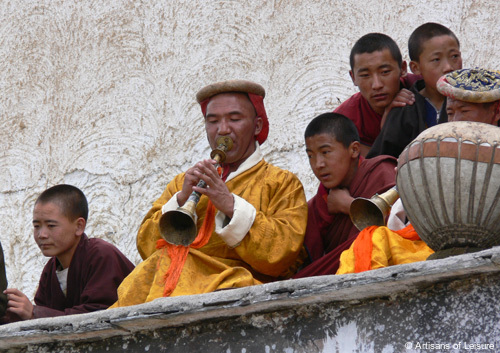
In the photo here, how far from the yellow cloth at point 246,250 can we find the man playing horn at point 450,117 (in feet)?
1.42

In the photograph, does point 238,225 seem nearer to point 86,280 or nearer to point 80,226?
point 86,280

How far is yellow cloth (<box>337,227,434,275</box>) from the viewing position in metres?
Result: 3.44

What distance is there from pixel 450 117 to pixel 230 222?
909 mm

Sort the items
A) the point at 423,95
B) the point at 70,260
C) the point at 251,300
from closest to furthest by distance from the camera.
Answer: the point at 251,300
the point at 70,260
the point at 423,95

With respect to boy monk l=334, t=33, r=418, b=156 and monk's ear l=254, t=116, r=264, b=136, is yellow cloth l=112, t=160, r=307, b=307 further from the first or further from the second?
boy monk l=334, t=33, r=418, b=156

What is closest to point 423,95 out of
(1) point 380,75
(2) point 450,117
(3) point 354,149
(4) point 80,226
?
(1) point 380,75

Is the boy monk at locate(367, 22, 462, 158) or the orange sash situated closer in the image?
the orange sash

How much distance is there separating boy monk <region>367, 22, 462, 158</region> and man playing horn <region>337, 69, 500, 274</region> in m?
1.00

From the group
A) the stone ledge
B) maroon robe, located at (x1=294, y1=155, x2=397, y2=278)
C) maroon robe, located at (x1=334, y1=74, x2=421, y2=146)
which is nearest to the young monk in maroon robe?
maroon robe, located at (x1=294, y1=155, x2=397, y2=278)

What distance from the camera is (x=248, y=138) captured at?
172 inches

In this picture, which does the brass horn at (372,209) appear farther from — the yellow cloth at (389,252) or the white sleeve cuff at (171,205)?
the white sleeve cuff at (171,205)

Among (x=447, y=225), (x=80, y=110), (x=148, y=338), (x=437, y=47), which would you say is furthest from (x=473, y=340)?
(x=80, y=110)

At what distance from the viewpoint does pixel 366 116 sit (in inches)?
193

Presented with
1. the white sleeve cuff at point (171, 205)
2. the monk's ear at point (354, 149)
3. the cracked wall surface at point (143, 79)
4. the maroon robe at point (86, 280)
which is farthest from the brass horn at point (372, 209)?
the cracked wall surface at point (143, 79)
